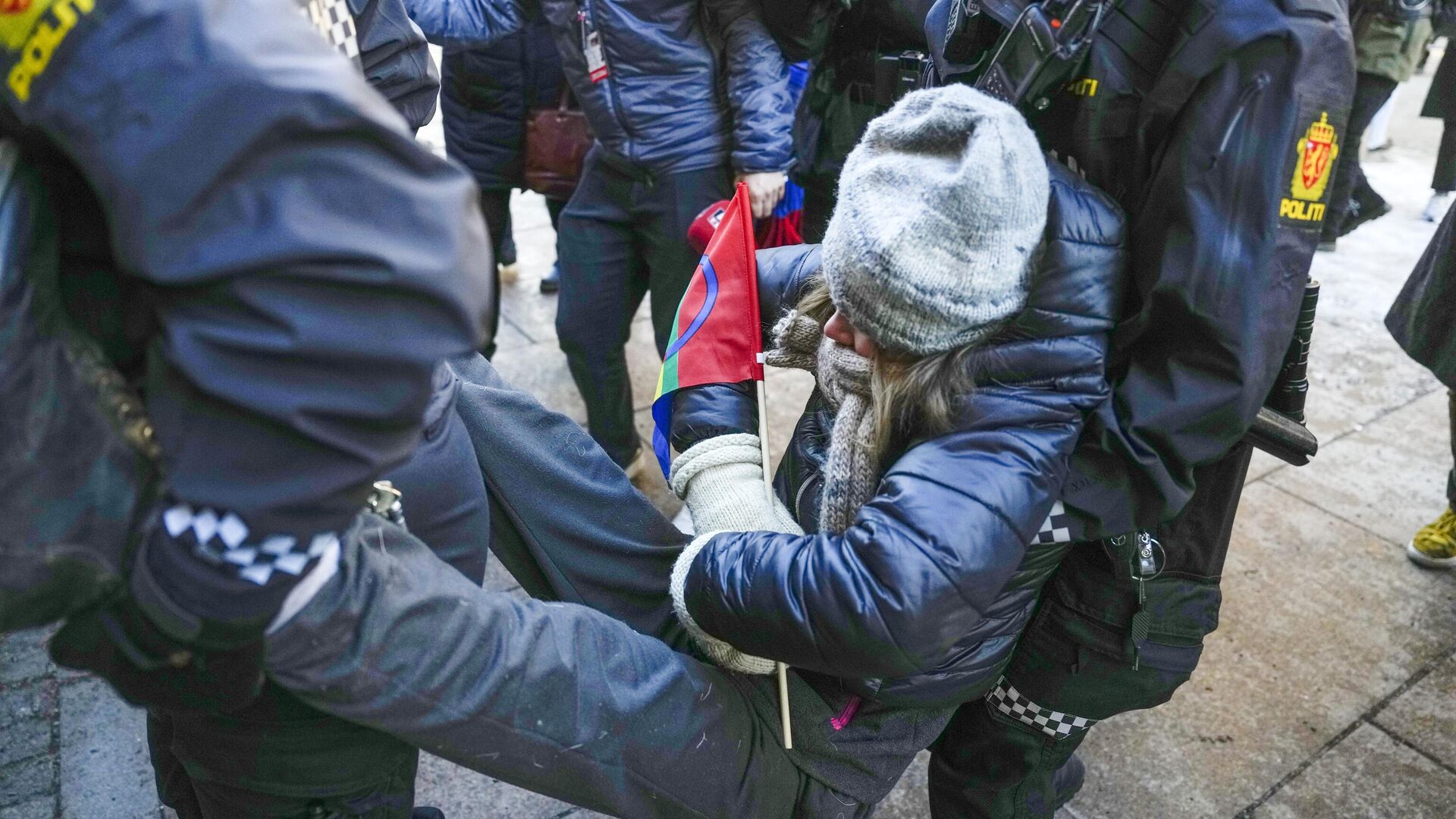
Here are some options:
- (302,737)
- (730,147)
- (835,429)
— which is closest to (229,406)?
(302,737)

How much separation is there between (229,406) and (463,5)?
108 inches

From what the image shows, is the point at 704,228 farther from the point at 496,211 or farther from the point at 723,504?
the point at 496,211

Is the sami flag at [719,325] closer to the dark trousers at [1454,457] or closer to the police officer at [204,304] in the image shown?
the police officer at [204,304]

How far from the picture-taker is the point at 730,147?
3.39m

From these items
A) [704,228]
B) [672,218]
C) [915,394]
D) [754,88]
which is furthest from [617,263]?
[915,394]

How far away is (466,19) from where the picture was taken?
3.44 metres

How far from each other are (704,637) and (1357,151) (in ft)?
14.0

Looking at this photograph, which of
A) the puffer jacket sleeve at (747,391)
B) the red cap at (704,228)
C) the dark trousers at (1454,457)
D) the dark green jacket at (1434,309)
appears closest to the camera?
the puffer jacket sleeve at (747,391)

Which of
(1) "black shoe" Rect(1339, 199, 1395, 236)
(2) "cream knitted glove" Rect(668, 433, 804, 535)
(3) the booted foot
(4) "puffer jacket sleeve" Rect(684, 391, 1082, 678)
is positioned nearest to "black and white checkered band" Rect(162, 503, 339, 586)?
(4) "puffer jacket sleeve" Rect(684, 391, 1082, 678)

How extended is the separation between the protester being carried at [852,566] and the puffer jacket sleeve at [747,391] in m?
0.11

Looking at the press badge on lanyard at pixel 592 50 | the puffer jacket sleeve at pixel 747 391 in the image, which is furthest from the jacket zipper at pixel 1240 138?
the press badge on lanyard at pixel 592 50

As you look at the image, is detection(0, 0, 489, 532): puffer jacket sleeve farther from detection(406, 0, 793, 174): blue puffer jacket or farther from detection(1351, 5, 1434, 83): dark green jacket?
detection(1351, 5, 1434, 83): dark green jacket

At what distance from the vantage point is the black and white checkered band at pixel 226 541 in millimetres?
1057

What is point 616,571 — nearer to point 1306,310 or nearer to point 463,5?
point 1306,310
